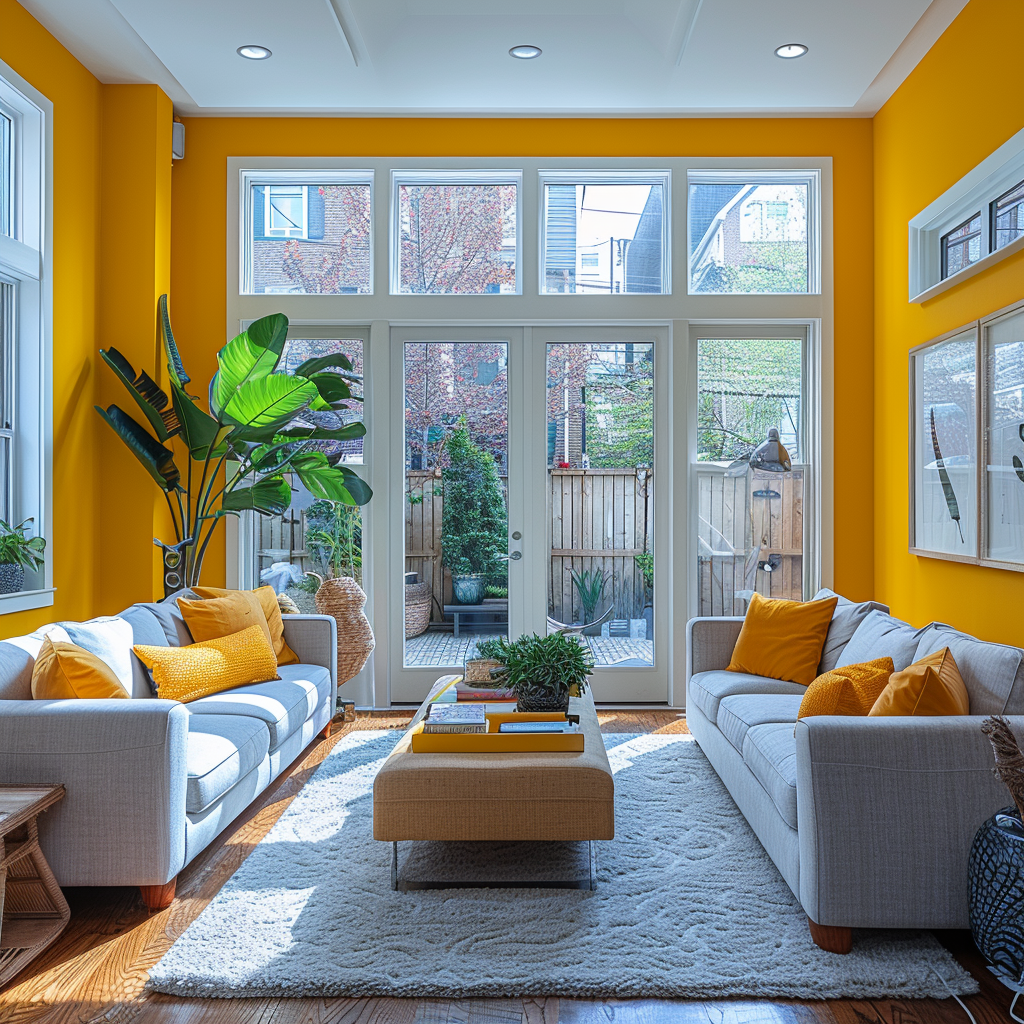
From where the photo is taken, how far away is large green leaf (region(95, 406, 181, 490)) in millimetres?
4352

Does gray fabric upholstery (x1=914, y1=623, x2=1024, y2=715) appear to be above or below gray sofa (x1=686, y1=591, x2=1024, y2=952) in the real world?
above

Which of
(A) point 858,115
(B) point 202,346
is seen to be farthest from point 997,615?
(B) point 202,346

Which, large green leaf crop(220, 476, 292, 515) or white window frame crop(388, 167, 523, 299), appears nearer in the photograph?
large green leaf crop(220, 476, 292, 515)

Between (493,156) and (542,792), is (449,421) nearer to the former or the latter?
(493,156)

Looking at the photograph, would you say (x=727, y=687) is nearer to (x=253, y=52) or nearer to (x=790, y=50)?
(x=790, y=50)

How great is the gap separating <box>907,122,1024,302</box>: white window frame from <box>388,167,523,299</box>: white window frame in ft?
6.88

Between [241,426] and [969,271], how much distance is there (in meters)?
3.38

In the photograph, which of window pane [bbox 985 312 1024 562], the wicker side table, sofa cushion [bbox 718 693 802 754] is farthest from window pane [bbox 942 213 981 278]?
the wicker side table

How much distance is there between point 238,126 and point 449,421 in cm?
208

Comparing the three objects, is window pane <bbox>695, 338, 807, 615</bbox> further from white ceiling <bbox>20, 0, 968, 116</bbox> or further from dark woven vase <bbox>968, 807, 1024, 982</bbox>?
dark woven vase <bbox>968, 807, 1024, 982</bbox>

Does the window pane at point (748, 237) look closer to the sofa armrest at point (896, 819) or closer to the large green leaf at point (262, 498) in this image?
the large green leaf at point (262, 498)

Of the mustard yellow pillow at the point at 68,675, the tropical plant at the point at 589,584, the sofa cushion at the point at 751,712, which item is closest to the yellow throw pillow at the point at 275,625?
the mustard yellow pillow at the point at 68,675

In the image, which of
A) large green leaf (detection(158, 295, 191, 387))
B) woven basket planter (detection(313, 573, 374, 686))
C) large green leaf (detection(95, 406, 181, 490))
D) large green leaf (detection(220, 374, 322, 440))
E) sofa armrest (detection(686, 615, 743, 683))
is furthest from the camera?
woven basket planter (detection(313, 573, 374, 686))

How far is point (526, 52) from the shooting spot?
425cm
